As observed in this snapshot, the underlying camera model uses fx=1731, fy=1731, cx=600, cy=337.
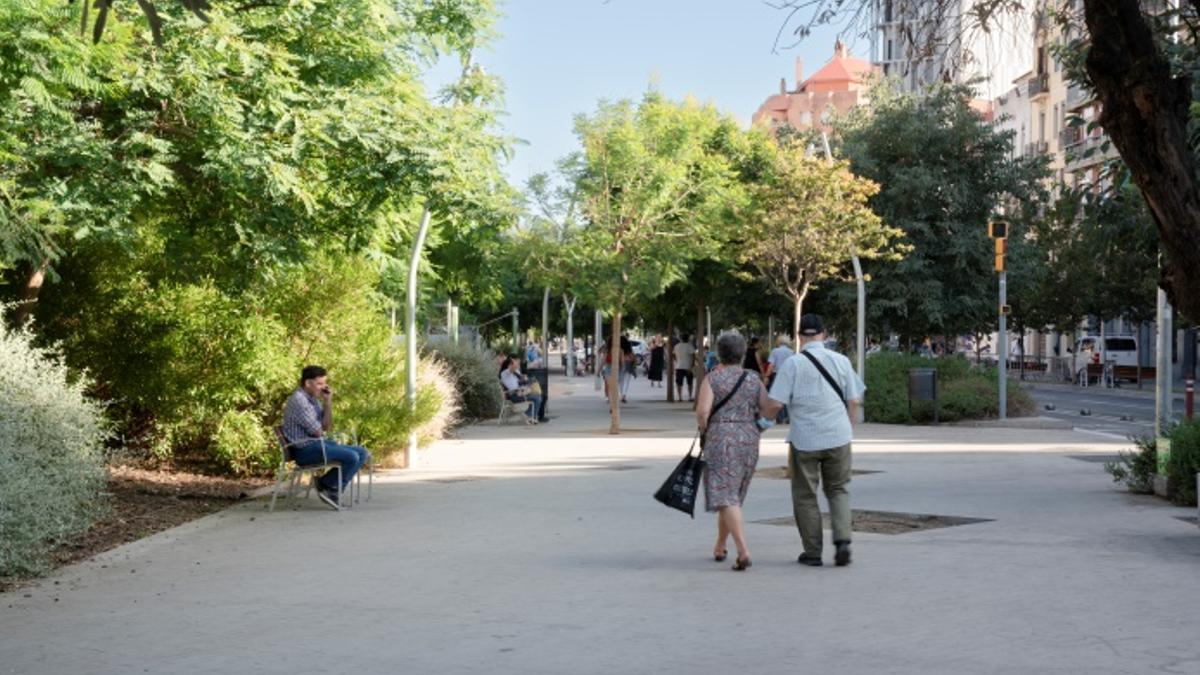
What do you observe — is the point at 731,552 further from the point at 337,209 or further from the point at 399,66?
the point at 399,66

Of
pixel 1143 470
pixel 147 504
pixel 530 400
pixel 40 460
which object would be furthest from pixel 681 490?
pixel 530 400

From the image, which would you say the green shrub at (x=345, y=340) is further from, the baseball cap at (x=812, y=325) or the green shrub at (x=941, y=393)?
the green shrub at (x=941, y=393)

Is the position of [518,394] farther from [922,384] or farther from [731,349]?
[731,349]

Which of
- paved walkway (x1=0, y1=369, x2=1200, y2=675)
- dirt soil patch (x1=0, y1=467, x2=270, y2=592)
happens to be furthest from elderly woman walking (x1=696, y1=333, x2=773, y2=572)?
dirt soil patch (x1=0, y1=467, x2=270, y2=592)

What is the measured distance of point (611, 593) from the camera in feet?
32.4

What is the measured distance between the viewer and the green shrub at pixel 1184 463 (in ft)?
49.3

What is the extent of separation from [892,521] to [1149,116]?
4540mm

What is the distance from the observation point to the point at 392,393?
2014 cm

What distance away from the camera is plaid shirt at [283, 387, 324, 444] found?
1552 cm

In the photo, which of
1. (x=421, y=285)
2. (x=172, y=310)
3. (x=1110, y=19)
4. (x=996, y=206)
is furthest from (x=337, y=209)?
(x=996, y=206)

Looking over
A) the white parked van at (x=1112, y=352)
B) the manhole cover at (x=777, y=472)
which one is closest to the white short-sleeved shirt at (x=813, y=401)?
the manhole cover at (x=777, y=472)

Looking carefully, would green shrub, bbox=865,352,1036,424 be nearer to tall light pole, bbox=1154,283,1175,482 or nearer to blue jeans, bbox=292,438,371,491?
tall light pole, bbox=1154,283,1175,482

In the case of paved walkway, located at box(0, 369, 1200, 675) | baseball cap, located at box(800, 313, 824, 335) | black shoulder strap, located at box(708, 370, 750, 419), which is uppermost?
baseball cap, located at box(800, 313, 824, 335)

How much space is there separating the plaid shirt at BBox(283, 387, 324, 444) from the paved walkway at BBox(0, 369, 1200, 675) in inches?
26.8
